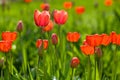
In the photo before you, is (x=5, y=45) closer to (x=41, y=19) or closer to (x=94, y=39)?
(x=41, y=19)

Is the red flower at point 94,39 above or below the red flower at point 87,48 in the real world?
above

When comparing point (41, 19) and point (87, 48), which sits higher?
point (41, 19)

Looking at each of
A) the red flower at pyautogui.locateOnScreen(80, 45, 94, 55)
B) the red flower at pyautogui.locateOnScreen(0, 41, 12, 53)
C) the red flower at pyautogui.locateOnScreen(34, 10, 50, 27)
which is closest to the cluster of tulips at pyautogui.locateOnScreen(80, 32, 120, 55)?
the red flower at pyautogui.locateOnScreen(80, 45, 94, 55)

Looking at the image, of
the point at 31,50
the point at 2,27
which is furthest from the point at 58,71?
the point at 2,27

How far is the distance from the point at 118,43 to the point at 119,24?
2620 mm

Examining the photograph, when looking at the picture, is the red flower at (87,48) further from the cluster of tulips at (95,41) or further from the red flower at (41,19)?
the red flower at (41,19)

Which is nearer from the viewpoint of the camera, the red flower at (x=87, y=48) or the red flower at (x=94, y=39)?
the red flower at (x=94, y=39)

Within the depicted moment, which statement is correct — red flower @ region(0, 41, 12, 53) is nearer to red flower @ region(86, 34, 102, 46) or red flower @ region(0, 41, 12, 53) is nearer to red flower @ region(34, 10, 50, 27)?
red flower @ region(34, 10, 50, 27)

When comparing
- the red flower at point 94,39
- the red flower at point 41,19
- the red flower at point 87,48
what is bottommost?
the red flower at point 87,48

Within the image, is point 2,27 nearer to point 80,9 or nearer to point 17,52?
point 17,52

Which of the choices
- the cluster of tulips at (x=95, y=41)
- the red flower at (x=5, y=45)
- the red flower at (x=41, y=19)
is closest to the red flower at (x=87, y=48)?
the cluster of tulips at (x=95, y=41)

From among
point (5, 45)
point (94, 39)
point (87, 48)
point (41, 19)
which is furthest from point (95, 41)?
point (5, 45)

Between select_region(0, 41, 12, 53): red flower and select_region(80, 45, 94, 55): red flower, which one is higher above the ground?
select_region(0, 41, 12, 53): red flower

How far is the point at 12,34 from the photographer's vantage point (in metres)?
3.03
